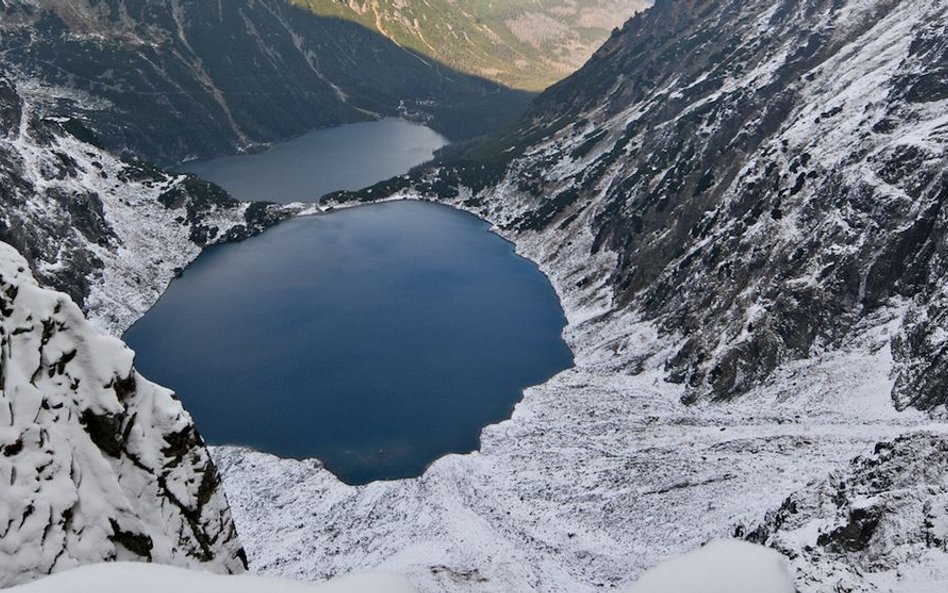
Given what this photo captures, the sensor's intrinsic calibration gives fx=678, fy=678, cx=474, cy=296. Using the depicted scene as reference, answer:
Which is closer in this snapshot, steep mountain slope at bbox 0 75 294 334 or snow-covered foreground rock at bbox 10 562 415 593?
snow-covered foreground rock at bbox 10 562 415 593

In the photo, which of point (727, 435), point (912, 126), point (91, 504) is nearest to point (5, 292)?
point (91, 504)

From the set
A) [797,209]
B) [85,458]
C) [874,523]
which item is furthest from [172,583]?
[797,209]

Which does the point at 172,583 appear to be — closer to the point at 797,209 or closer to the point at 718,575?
the point at 718,575

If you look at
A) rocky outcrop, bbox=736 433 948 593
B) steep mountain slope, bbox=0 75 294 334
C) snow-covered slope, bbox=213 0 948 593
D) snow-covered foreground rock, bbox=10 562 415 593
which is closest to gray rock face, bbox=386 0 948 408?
snow-covered slope, bbox=213 0 948 593

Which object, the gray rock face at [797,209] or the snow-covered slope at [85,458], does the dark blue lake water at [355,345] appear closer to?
the gray rock face at [797,209]

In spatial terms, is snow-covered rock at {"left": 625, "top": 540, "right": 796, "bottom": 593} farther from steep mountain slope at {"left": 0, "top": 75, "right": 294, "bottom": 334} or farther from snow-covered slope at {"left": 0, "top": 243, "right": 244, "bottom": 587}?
steep mountain slope at {"left": 0, "top": 75, "right": 294, "bottom": 334}
